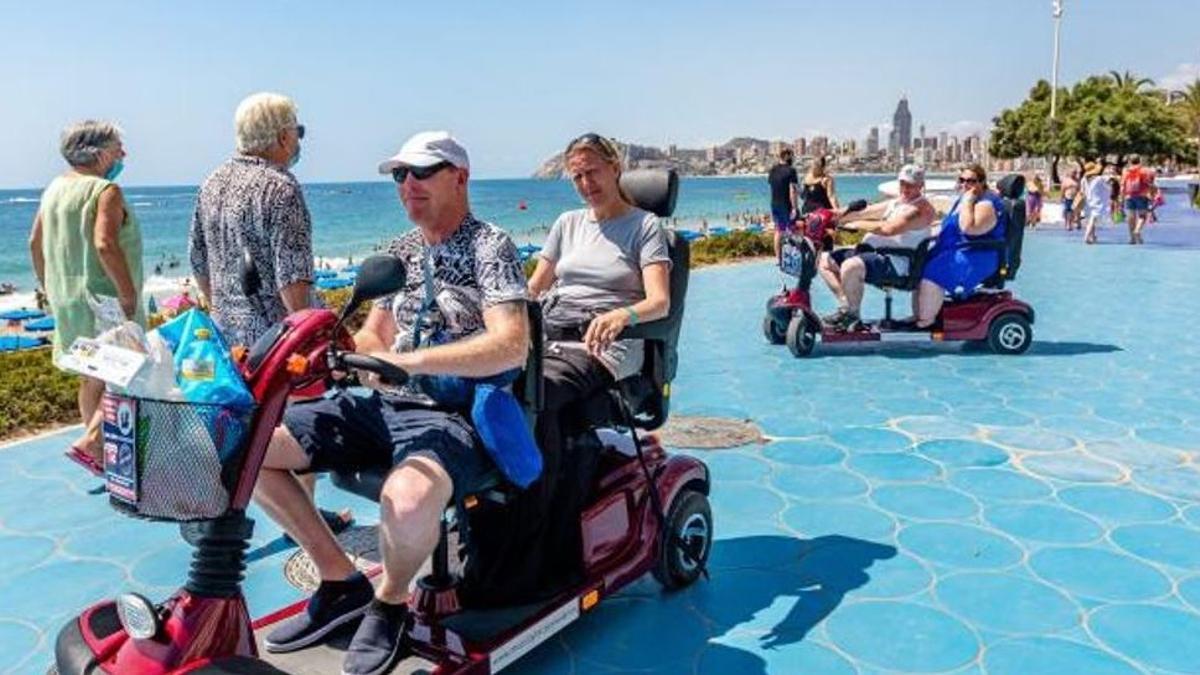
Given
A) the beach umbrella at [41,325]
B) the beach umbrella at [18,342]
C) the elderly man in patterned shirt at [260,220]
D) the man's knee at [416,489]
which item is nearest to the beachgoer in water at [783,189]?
the elderly man in patterned shirt at [260,220]

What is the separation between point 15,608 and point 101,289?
4.54ft

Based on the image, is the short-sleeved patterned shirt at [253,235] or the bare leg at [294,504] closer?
the bare leg at [294,504]

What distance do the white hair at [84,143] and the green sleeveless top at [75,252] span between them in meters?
0.08

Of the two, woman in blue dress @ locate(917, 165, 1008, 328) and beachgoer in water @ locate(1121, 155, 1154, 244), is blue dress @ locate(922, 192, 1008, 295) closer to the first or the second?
woman in blue dress @ locate(917, 165, 1008, 328)

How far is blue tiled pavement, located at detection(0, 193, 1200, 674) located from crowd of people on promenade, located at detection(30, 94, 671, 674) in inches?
20.0

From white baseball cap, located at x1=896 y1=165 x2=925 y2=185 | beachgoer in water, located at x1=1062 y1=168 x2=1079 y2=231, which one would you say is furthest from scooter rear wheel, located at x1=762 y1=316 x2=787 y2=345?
beachgoer in water, located at x1=1062 y1=168 x2=1079 y2=231

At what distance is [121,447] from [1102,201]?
1786 centimetres

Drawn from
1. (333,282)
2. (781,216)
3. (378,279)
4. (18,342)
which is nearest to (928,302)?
(781,216)

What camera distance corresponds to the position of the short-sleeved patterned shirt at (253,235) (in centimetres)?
338

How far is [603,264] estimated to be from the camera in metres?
3.78

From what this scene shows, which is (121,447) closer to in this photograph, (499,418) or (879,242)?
(499,418)

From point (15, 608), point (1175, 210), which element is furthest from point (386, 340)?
point (1175, 210)

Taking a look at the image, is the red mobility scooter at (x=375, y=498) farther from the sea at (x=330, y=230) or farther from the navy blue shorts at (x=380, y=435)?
the sea at (x=330, y=230)

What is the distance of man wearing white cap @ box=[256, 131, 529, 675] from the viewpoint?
251 cm
